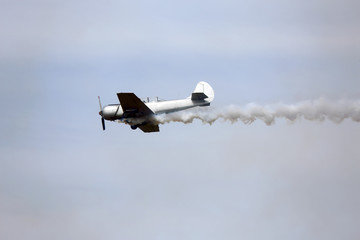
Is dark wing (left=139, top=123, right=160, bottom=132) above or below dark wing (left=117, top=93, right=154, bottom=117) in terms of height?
below

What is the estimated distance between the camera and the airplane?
40.4 metres

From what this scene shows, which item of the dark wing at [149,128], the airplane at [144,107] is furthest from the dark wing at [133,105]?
the dark wing at [149,128]

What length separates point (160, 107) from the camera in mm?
41094

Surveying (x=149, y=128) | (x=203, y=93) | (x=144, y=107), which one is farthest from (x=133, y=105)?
→ (x=149, y=128)

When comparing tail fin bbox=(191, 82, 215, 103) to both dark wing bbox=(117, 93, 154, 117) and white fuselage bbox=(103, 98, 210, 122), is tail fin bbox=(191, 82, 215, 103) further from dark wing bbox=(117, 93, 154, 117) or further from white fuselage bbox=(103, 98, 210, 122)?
dark wing bbox=(117, 93, 154, 117)

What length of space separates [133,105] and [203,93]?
4490mm

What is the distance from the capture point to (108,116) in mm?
42250

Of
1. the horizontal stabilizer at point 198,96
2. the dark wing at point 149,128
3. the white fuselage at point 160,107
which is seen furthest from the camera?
the dark wing at point 149,128

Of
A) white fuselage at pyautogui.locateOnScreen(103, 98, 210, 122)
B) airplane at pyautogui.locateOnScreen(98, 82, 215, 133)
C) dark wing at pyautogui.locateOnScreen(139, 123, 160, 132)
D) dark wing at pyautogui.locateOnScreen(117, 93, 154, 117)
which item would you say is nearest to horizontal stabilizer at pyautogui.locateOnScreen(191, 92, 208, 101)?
airplane at pyautogui.locateOnScreen(98, 82, 215, 133)

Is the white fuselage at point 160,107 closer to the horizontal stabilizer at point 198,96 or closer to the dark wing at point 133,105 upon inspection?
the horizontal stabilizer at point 198,96

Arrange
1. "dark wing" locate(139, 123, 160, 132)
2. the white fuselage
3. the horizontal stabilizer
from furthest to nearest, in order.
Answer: "dark wing" locate(139, 123, 160, 132) → the white fuselage → the horizontal stabilizer

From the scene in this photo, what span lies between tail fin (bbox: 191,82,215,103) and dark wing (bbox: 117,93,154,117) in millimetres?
3067

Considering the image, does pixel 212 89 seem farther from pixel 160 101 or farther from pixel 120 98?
pixel 120 98

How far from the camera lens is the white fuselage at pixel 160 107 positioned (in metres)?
40.6
